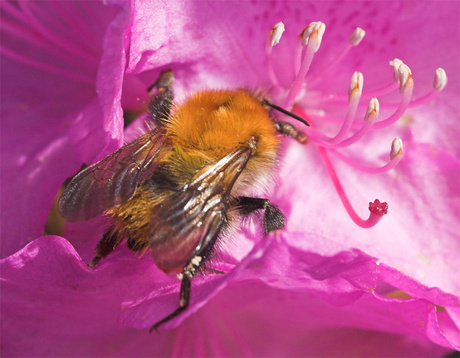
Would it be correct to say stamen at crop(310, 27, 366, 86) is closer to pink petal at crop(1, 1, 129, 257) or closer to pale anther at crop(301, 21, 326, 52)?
pale anther at crop(301, 21, 326, 52)

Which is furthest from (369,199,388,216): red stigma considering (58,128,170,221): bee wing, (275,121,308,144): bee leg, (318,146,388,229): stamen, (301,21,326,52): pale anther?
(58,128,170,221): bee wing

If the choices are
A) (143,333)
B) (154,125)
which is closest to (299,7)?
(154,125)

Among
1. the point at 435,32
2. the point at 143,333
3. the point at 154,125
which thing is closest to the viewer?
the point at 154,125

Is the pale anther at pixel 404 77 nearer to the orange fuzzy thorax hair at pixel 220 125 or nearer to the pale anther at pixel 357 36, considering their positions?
the pale anther at pixel 357 36

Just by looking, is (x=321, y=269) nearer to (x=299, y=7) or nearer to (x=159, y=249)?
(x=159, y=249)

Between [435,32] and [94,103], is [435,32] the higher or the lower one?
the lower one

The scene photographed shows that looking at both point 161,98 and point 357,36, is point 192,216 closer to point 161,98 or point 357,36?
point 161,98
